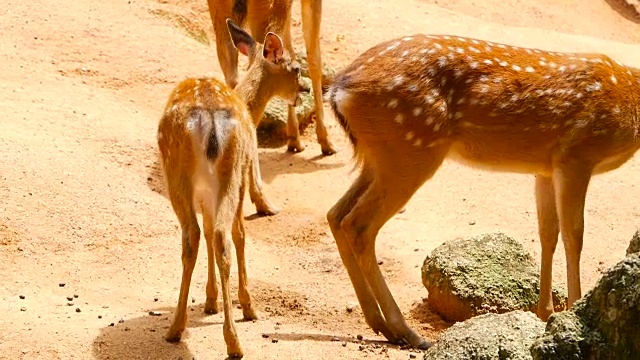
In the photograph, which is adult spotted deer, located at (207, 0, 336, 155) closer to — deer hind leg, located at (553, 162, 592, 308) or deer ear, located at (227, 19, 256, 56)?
deer ear, located at (227, 19, 256, 56)

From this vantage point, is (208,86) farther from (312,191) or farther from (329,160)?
(329,160)

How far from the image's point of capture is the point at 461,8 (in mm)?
16422

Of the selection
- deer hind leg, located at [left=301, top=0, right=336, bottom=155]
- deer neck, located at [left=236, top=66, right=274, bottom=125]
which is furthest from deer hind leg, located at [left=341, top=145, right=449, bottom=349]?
deer hind leg, located at [left=301, top=0, right=336, bottom=155]

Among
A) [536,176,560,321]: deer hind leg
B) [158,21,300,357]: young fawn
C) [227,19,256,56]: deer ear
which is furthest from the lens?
[227,19,256,56]: deer ear

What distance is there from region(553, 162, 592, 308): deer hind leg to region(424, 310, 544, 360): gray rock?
6.10 feet

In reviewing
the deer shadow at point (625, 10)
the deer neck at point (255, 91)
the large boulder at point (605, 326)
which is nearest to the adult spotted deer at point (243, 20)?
the deer neck at point (255, 91)

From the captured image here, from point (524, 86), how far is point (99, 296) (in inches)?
116

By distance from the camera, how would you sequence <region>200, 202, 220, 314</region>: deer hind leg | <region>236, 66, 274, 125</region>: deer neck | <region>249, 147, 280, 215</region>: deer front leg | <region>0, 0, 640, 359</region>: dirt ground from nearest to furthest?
<region>0, 0, 640, 359</region>: dirt ground < <region>200, 202, 220, 314</region>: deer hind leg < <region>236, 66, 274, 125</region>: deer neck < <region>249, 147, 280, 215</region>: deer front leg

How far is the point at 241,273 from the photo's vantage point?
685cm

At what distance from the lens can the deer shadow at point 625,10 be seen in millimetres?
18906

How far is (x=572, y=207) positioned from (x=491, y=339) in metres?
2.11

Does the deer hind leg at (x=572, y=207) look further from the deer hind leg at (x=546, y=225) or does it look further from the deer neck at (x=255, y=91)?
the deer neck at (x=255, y=91)

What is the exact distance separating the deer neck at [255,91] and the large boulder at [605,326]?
4.04 metres

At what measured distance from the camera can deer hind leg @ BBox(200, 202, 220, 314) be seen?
22.1ft
